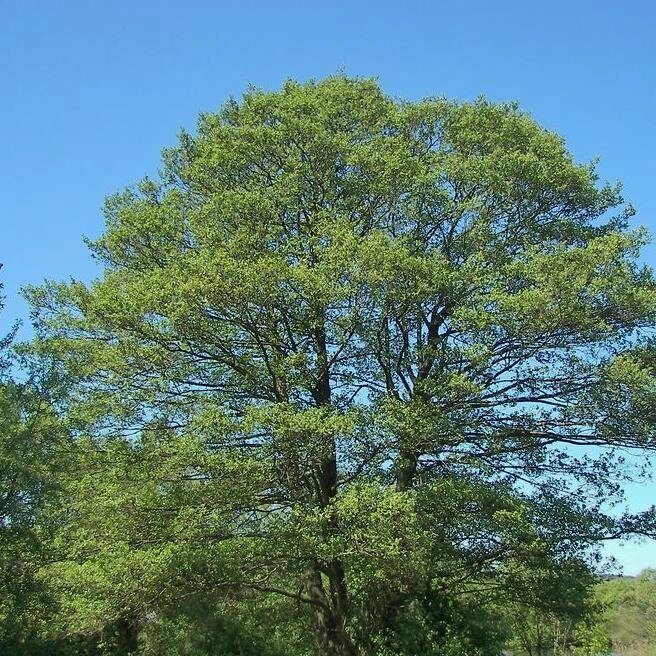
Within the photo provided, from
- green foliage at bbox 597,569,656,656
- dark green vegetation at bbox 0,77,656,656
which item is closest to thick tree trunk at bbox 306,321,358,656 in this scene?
Result: dark green vegetation at bbox 0,77,656,656

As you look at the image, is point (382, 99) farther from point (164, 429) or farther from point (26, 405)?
point (26, 405)

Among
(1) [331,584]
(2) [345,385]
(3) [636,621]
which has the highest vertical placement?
(2) [345,385]

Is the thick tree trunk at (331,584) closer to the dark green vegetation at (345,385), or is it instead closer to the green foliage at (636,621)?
the dark green vegetation at (345,385)

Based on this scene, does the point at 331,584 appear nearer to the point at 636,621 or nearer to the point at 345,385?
the point at 345,385

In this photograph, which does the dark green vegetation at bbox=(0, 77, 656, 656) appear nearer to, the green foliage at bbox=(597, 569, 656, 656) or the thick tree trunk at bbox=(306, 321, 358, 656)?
the thick tree trunk at bbox=(306, 321, 358, 656)

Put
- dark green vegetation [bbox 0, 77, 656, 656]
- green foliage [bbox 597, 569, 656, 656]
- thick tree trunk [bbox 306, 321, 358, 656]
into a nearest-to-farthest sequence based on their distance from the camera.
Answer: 1. dark green vegetation [bbox 0, 77, 656, 656]
2. thick tree trunk [bbox 306, 321, 358, 656]
3. green foliage [bbox 597, 569, 656, 656]

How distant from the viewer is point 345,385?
14.4m

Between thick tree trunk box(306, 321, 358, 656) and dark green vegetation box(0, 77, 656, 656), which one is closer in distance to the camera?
dark green vegetation box(0, 77, 656, 656)

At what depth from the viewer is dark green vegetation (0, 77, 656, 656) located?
1209 cm

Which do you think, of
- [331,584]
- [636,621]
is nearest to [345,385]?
[331,584]

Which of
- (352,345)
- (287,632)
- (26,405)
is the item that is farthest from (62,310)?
(287,632)

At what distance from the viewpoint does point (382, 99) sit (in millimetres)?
16547

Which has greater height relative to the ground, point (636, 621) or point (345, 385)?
→ point (345, 385)

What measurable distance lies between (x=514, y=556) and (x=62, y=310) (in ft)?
33.3
